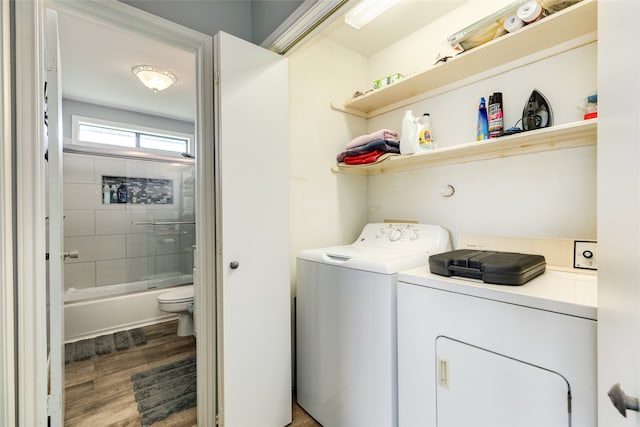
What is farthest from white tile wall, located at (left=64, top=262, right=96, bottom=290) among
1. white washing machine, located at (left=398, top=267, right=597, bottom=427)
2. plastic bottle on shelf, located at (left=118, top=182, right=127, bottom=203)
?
white washing machine, located at (left=398, top=267, right=597, bottom=427)

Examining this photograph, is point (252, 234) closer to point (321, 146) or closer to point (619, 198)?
point (321, 146)

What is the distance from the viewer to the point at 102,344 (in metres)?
2.53

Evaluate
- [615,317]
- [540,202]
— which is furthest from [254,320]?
[540,202]

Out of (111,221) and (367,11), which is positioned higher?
(367,11)

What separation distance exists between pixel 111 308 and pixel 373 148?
299 centimetres

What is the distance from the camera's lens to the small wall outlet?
3.81ft

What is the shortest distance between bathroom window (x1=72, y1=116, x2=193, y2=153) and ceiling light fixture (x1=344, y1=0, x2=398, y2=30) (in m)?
3.06

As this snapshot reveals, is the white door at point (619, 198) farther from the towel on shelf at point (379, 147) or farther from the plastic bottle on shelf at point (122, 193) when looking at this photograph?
the plastic bottle on shelf at point (122, 193)

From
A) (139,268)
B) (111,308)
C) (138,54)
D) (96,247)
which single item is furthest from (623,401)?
(96,247)

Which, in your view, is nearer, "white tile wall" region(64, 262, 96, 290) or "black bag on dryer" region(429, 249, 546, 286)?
"black bag on dryer" region(429, 249, 546, 286)

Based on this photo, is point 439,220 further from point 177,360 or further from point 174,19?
point 177,360

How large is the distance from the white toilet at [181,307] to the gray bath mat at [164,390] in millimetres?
525

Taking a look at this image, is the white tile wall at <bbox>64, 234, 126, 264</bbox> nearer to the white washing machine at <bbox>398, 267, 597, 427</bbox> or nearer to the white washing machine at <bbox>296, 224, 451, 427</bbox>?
the white washing machine at <bbox>296, 224, 451, 427</bbox>

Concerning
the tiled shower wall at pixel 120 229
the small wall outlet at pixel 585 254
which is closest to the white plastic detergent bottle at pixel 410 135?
the small wall outlet at pixel 585 254
